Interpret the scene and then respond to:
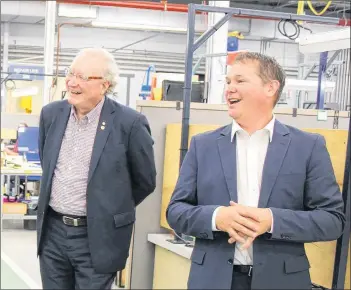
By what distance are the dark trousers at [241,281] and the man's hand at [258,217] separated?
0.12m

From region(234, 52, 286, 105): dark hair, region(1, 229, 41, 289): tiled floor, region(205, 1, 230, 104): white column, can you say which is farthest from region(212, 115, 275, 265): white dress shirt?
region(1, 229, 41, 289): tiled floor

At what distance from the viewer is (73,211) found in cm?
220

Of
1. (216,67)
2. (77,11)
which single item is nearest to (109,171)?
(216,67)

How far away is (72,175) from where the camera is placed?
2199 millimetres

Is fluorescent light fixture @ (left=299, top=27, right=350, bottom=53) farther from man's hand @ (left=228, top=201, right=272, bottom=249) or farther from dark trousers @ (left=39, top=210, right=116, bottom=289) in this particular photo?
dark trousers @ (left=39, top=210, right=116, bottom=289)

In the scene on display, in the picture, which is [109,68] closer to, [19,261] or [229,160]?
[229,160]

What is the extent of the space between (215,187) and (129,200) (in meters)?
0.79

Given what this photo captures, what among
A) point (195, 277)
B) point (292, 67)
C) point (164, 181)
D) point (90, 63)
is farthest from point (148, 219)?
point (292, 67)

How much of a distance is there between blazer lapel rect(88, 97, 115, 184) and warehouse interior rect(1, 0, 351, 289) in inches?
4.9

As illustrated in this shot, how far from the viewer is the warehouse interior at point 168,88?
8.36 feet

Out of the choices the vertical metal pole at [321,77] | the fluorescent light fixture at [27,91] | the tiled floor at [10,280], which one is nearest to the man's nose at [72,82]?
the tiled floor at [10,280]

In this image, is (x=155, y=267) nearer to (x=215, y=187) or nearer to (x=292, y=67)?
(x=215, y=187)

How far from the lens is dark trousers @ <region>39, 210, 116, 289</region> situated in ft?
7.22

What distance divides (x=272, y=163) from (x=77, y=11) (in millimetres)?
7947
